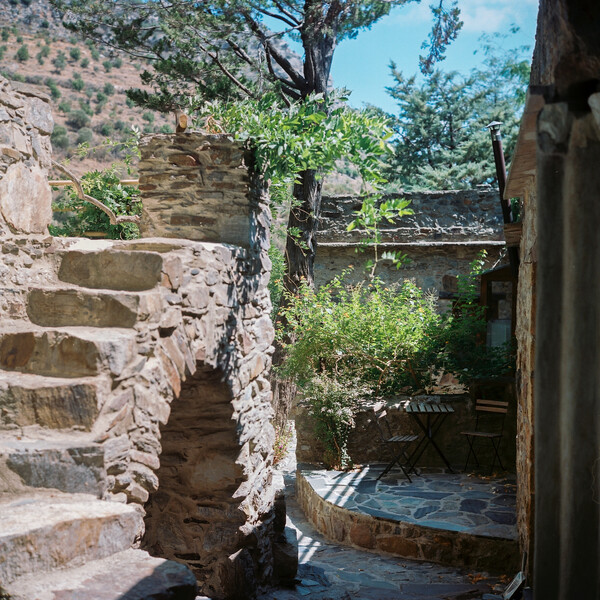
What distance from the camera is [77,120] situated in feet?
88.0

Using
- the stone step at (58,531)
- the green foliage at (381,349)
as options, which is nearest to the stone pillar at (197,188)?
the stone step at (58,531)

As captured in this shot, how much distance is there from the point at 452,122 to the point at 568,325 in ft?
60.7

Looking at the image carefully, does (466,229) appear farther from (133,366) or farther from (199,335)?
(133,366)

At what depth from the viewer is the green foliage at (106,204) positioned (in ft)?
24.1

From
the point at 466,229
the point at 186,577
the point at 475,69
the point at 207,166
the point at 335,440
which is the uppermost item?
the point at 475,69

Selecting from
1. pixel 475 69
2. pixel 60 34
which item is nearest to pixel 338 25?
pixel 475 69

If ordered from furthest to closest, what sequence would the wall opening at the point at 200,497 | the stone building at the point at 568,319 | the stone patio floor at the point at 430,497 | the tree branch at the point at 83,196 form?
the stone patio floor at the point at 430,497 → the wall opening at the point at 200,497 → the tree branch at the point at 83,196 → the stone building at the point at 568,319

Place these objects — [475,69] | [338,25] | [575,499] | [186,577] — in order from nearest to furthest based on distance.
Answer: [575,499], [186,577], [338,25], [475,69]

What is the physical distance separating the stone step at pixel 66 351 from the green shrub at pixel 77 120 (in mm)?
25977

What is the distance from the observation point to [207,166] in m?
4.78

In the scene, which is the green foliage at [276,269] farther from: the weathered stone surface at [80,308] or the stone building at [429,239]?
the weathered stone surface at [80,308]

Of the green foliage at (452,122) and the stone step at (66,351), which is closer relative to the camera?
the stone step at (66,351)

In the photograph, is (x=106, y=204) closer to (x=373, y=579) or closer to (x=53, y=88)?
(x=373, y=579)

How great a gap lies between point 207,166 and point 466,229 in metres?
7.61
